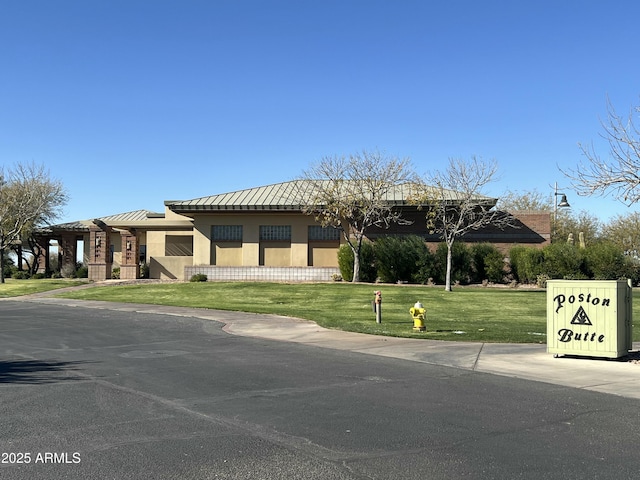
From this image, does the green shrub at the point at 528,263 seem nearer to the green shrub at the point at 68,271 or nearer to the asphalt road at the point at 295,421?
the asphalt road at the point at 295,421

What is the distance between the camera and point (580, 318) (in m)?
12.1

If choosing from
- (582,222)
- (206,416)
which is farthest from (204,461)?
(582,222)

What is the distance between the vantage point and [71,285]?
40688mm

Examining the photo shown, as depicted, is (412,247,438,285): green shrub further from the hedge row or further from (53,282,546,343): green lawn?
(53,282,546,343): green lawn

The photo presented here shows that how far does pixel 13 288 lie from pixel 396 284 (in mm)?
24625

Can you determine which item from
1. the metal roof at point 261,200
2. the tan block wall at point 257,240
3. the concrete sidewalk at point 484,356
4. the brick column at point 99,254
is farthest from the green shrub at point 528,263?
the brick column at point 99,254

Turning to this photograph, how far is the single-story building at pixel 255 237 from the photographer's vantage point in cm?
4006

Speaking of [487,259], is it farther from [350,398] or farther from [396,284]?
[350,398]

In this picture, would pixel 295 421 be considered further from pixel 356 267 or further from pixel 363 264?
pixel 363 264

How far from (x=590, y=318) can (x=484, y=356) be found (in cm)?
215

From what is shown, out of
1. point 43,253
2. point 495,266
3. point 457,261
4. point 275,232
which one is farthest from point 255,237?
point 43,253

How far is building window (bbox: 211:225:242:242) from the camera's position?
42.5 meters

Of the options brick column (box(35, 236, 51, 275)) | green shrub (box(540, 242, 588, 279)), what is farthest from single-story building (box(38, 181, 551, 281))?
brick column (box(35, 236, 51, 275))

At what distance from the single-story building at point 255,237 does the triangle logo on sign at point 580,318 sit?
25896 mm
